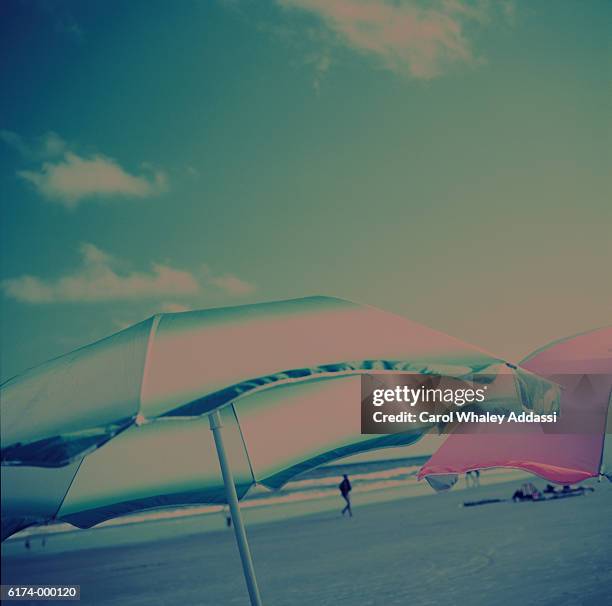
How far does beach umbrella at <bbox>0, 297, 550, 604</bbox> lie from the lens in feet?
10.9

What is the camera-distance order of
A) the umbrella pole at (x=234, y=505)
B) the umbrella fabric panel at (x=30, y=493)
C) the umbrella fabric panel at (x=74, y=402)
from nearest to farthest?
the umbrella fabric panel at (x=74, y=402) → the umbrella fabric panel at (x=30, y=493) → the umbrella pole at (x=234, y=505)

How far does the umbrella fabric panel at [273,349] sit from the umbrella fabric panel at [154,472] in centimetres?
163

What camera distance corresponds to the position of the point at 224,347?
3814 mm

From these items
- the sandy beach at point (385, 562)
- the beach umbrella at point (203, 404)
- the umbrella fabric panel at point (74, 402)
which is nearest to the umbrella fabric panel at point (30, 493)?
the beach umbrella at point (203, 404)

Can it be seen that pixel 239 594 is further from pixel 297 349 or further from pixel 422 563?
pixel 297 349

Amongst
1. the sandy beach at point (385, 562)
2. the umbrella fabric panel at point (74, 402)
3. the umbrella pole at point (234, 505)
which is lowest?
the sandy beach at point (385, 562)

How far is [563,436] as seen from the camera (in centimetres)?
550

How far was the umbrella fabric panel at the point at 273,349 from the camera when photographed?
11.0ft

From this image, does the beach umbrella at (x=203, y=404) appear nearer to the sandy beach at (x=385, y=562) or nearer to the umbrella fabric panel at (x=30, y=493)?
the umbrella fabric panel at (x=30, y=493)

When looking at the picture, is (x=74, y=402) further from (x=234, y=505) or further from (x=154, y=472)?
(x=154, y=472)

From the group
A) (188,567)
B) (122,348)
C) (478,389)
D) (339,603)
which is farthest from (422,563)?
(122,348)

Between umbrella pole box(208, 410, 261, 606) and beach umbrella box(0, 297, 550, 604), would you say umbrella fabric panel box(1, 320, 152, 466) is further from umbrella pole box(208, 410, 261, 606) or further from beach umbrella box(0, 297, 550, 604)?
umbrella pole box(208, 410, 261, 606)

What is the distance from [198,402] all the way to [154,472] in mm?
2665

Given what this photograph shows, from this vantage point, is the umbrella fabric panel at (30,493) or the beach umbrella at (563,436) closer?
the umbrella fabric panel at (30,493)
